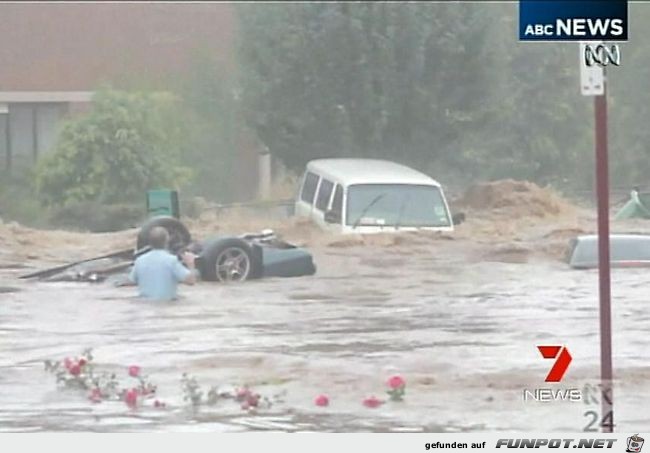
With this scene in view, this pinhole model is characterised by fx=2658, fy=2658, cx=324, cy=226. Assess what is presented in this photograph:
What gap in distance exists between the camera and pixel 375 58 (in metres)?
10.2

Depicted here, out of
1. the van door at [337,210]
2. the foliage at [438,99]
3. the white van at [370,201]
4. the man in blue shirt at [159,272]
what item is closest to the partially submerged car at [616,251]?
the foliage at [438,99]

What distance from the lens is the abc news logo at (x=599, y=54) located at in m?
9.88

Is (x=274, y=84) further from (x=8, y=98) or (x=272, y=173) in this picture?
(x=8, y=98)

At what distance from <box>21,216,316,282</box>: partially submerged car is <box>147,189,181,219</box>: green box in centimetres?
3

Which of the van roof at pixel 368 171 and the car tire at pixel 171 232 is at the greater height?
the van roof at pixel 368 171

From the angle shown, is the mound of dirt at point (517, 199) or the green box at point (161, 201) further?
the mound of dirt at point (517, 199)

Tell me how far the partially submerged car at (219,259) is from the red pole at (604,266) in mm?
1087

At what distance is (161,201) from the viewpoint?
998 cm

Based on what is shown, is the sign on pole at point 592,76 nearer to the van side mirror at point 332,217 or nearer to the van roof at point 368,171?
the van roof at point 368,171

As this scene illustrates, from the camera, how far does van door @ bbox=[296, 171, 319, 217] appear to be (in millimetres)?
9953

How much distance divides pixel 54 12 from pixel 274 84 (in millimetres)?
895

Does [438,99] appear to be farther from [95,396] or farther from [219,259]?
[95,396]

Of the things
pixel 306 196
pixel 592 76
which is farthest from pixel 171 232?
pixel 592 76

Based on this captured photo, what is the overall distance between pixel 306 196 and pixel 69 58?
106 cm
